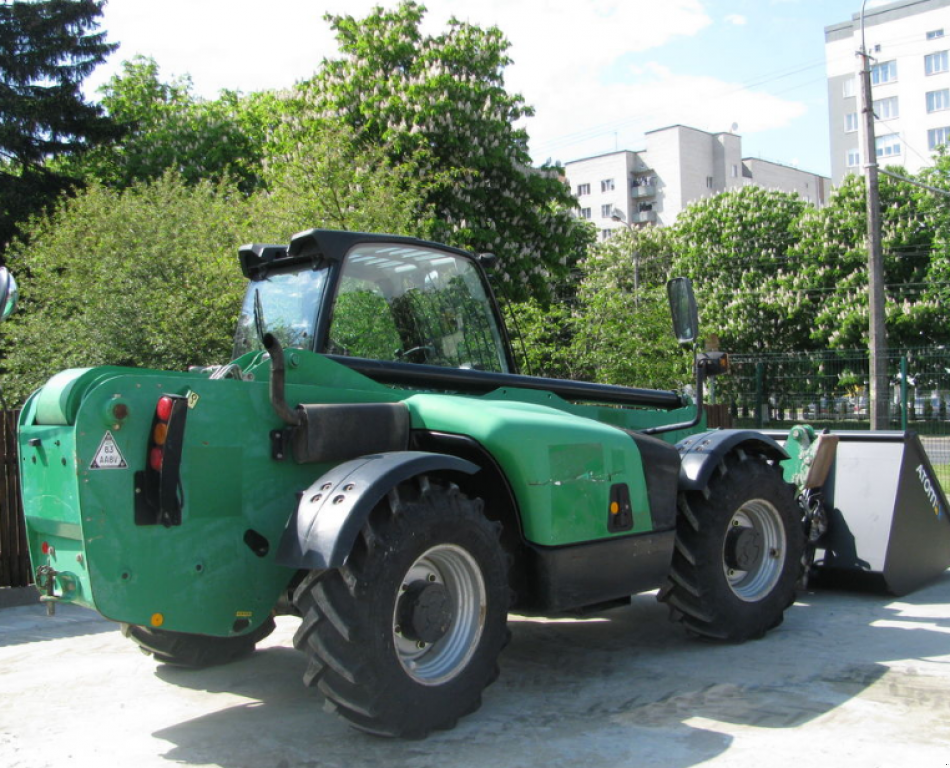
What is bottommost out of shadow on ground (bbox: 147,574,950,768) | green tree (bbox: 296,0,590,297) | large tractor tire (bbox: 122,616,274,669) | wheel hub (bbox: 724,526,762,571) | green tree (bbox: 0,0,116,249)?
shadow on ground (bbox: 147,574,950,768)

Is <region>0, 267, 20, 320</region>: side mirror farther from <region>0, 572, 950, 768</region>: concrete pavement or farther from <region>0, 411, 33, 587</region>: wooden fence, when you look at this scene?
<region>0, 411, 33, 587</region>: wooden fence

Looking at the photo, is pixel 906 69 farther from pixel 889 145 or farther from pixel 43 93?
pixel 43 93

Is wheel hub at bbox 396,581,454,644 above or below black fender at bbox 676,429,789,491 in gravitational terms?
below

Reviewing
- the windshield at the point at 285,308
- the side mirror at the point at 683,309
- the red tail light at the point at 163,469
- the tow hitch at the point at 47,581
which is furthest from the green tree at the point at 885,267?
the tow hitch at the point at 47,581

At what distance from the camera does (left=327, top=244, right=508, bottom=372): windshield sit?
520 centimetres

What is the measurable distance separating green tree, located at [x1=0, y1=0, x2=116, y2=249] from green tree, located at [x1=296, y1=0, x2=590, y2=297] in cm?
922

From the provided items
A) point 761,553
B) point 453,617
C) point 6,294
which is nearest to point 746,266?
point 761,553

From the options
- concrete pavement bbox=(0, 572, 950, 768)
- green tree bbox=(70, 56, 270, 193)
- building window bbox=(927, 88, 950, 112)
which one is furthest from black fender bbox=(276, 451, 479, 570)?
building window bbox=(927, 88, 950, 112)

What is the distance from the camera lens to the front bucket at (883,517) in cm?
712

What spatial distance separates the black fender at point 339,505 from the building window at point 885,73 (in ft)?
227

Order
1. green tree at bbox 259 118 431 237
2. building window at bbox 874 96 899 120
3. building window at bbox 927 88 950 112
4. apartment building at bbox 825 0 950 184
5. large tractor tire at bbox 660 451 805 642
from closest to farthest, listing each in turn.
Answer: large tractor tire at bbox 660 451 805 642 < green tree at bbox 259 118 431 237 < building window at bbox 927 88 950 112 < apartment building at bbox 825 0 950 184 < building window at bbox 874 96 899 120

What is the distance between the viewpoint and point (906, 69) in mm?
64250

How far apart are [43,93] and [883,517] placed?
2744 cm

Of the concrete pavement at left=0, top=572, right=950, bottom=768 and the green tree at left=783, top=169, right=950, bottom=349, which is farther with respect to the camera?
the green tree at left=783, top=169, right=950, bottom=349
